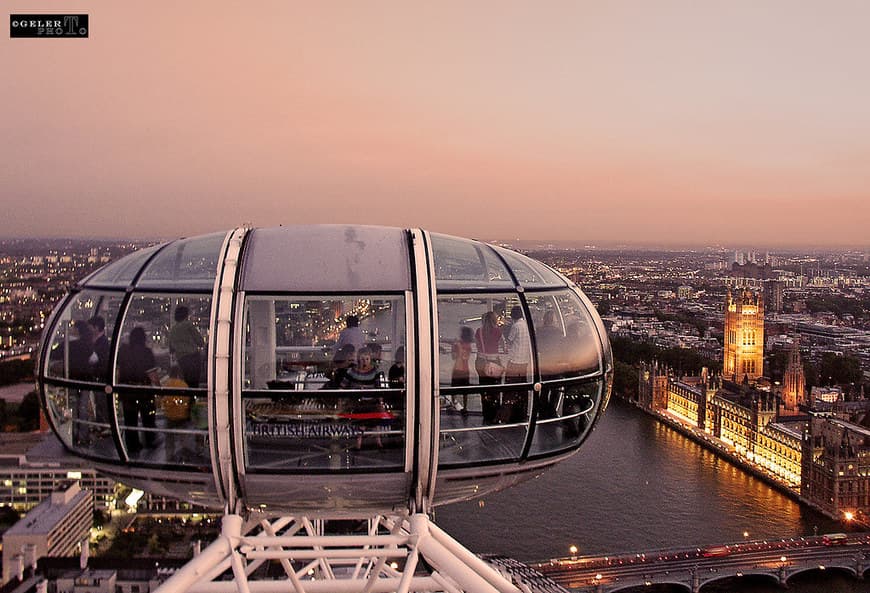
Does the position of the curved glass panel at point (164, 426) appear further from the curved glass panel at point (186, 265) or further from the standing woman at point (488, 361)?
the standing woman at point (488, 361)

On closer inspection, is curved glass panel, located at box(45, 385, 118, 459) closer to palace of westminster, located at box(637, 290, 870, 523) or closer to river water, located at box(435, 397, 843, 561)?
river water, located at box(435, 397, 843, 561)

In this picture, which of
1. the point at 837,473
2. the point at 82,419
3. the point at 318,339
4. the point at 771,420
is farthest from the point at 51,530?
the point at 771,420

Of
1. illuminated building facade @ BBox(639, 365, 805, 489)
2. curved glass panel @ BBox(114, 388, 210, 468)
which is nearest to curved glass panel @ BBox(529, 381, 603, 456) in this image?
curved glass panel @ BBox(114, 388, 210, 468)

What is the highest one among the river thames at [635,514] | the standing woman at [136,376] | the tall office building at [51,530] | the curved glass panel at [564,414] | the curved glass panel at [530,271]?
the curved glass panel at [530,271]

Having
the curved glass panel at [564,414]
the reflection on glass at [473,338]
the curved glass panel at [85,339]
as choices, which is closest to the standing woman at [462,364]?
the reflection on glass at [473,338]

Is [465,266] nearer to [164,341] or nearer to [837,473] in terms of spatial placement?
[164,341]

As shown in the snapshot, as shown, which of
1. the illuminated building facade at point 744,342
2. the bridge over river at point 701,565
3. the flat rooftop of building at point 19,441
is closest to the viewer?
the bridge over river at point 701,565
